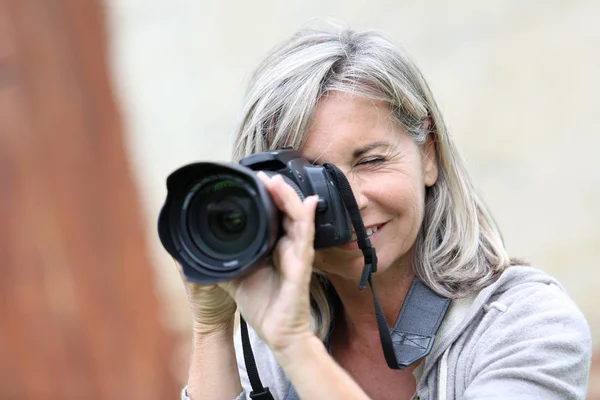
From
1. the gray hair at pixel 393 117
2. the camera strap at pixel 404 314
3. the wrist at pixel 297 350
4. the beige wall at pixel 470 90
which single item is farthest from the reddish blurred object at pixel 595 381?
the wrist at pixel 297 350

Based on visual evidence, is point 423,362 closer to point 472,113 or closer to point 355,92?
point 355,92

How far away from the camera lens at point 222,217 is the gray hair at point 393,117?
0.20 m

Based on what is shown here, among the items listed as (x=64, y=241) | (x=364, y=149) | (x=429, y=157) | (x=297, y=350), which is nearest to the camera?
(x=297, y=350)

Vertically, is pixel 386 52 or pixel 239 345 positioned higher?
pixel 386 52

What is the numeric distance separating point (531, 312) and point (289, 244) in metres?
0.34

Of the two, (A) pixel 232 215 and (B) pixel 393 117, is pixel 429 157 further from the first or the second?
(A) pixel 232 215

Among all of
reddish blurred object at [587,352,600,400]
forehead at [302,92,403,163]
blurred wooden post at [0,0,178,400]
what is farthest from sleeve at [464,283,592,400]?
blurred wooden post at [0,0,178,400]

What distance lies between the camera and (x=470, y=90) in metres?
2.25

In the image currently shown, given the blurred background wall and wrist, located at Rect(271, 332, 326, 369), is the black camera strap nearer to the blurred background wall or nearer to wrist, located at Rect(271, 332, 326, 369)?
wrist, located at Rect(271, 332, 326, 369)

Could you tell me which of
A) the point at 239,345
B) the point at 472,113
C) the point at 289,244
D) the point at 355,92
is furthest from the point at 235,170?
the point at 472,113

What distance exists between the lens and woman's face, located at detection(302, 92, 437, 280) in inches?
42.5

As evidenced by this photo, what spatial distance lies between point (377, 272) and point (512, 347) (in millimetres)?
224

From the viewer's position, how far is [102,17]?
237cm

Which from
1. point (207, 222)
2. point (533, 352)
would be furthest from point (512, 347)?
point (207, 222)
